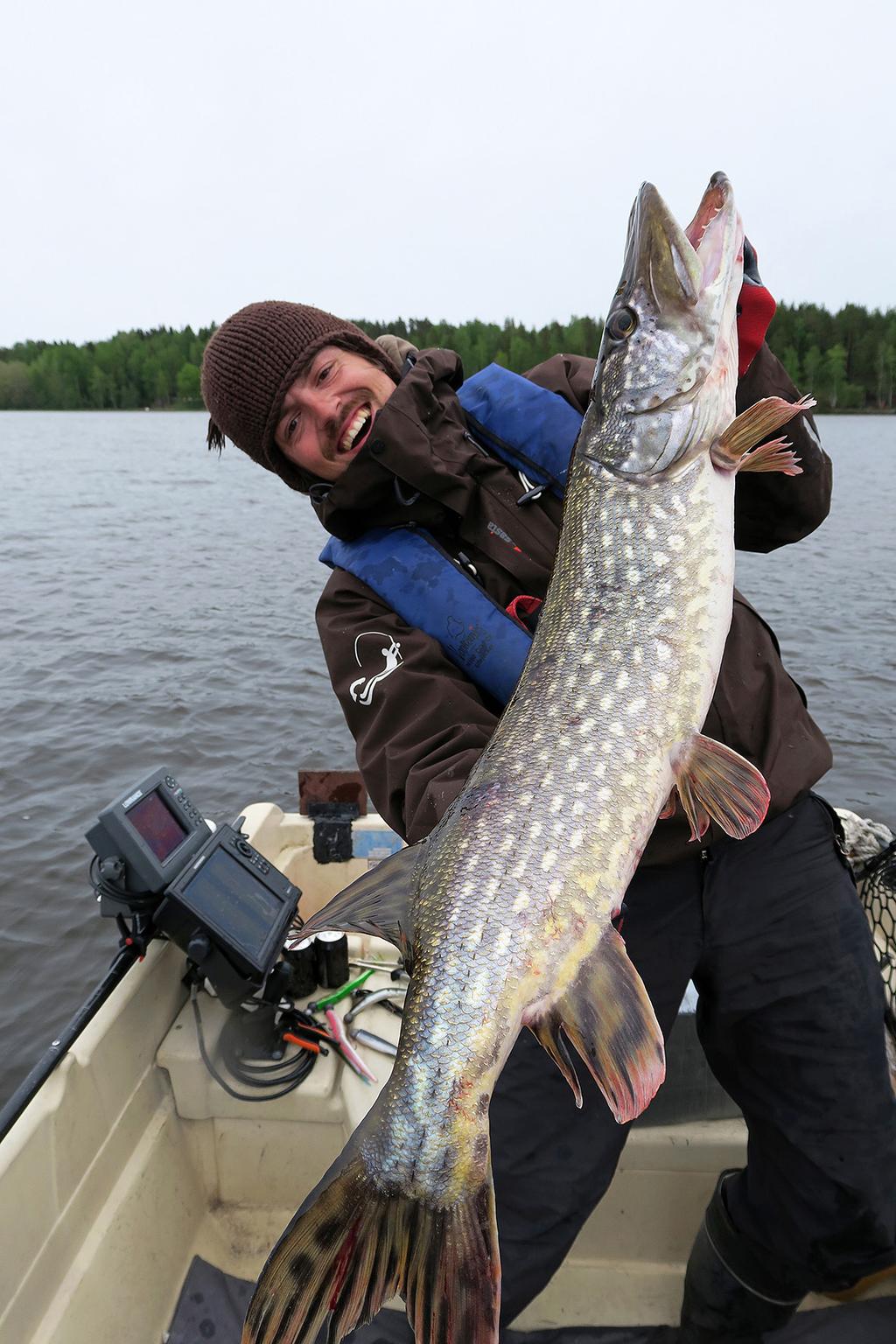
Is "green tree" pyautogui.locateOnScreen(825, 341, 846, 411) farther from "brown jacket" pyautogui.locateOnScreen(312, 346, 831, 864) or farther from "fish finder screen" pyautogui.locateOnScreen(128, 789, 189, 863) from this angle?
"fish finder screen" pyautogui.locateOnScreen(128, 789, 189, 863)

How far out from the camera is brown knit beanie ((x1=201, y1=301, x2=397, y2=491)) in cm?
285

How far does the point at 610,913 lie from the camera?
1741mm

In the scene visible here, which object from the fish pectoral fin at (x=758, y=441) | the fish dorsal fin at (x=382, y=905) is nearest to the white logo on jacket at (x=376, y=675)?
the fish dorsal fin at (x=382, y=905)

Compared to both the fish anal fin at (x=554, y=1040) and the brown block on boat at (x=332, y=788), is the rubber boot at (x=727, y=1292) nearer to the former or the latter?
the fish anal fin at (x=554, y=1040)

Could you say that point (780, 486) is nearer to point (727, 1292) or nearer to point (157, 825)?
point (727, 1292)

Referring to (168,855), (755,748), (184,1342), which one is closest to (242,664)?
(168,855)

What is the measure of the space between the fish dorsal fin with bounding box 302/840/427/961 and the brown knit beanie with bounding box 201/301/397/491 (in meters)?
1.64

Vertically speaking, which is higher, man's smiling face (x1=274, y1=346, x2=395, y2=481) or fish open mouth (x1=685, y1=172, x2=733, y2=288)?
fish open mouth (x1=685, y1=172, x2=733, y2=288)

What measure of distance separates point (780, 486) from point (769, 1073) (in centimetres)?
153

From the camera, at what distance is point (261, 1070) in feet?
10.2

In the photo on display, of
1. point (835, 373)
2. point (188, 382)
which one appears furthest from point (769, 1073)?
point (188, 382)

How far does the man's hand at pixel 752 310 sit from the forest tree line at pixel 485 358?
45.1 meters

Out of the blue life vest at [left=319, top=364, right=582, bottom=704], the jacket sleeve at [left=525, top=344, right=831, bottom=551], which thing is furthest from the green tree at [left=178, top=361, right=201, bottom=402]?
the jacket sleeve at [left=525, top=344, right=831, bottom=551]

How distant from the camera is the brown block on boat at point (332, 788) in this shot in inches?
173
